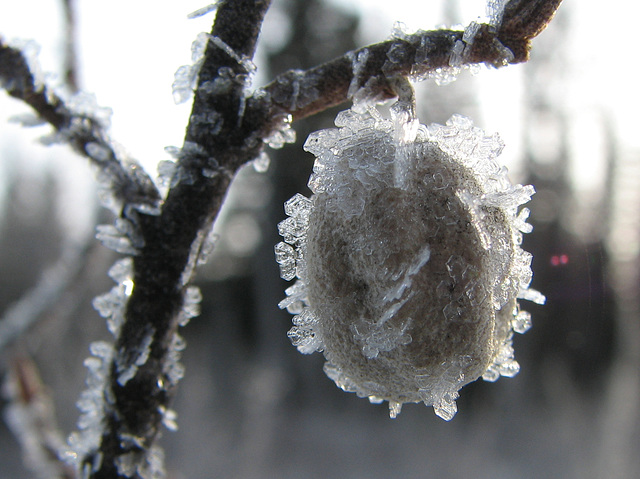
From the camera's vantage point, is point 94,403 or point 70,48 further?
point 70,48

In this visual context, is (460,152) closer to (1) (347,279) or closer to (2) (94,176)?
(1) (347,279)

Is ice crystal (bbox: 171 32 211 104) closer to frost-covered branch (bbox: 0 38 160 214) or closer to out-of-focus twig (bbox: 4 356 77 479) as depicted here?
frost-covered branch (bbox: 0 38 160 214)

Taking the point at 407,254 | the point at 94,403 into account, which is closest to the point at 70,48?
the point at 94,403

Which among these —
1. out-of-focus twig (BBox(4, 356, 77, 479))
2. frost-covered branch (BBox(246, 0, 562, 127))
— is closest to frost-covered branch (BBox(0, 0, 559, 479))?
frost-covered branch (BBox(246, 0, 562, 127))

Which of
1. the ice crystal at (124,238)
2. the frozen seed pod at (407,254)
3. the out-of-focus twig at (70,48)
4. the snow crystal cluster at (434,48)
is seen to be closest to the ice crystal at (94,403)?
the ice crystal at (124,238)

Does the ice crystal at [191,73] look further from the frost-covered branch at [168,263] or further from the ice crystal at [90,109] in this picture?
the ice crystal at [90,109]

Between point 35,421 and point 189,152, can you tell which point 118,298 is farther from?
point 35,421
